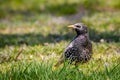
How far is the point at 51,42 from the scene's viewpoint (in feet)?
46.1

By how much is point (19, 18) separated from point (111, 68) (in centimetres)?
1564

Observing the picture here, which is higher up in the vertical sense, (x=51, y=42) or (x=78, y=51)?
(x=78, y=51)

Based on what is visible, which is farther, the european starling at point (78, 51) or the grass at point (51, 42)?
the european starling at point (78, 51)

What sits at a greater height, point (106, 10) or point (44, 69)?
point (44, 69)

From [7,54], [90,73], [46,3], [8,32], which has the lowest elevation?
[46,3]

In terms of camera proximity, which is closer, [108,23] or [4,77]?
[4,77]

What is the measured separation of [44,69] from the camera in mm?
8453

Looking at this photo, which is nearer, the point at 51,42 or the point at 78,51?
the point at 78,51

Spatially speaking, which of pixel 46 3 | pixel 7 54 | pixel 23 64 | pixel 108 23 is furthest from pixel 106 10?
pixel 23 64

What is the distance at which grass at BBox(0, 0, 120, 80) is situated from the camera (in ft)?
27.5

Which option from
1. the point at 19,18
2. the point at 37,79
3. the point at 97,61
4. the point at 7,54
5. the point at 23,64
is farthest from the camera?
the point at 19,18

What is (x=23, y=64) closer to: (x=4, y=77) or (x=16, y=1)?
(x=4, y=77)

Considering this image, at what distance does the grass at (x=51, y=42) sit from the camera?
839 centimetres

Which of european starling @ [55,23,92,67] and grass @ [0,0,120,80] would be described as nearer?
grass @ [0,0,120,80]
